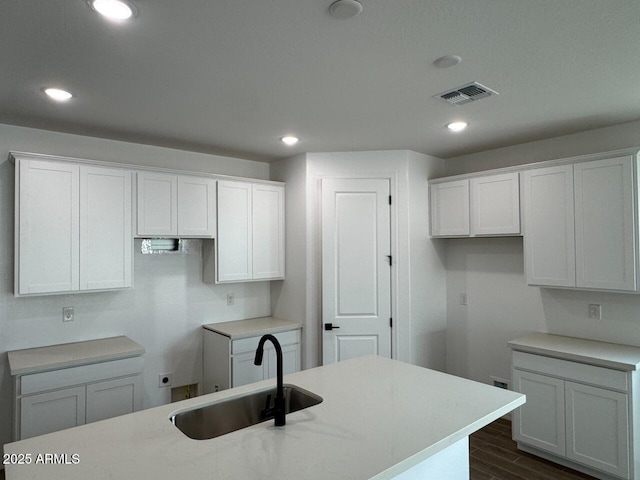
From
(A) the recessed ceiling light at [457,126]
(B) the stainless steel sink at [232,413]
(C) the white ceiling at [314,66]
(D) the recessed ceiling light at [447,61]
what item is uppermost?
(A) the recessed ceiling light at [457,126]

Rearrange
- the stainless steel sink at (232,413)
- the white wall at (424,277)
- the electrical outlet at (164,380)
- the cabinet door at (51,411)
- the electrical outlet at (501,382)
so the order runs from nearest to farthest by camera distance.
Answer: the stainless steel sink at (232,413) < the cabinet door at (51,411) < the electrical outlet at (164,380) < the electrical outlet at (501,382) < the white wall at (424,277)

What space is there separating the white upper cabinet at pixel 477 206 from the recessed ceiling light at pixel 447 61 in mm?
1765

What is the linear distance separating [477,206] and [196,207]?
2.59 metres

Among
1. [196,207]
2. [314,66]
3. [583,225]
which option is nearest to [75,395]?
[196,207]

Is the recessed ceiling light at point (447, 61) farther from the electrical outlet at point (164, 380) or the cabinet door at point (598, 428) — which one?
the electrical outlet at point (164, 380)

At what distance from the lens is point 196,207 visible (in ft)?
11.8

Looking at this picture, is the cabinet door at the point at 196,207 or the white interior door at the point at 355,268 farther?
the white interior door at the point at 355,268

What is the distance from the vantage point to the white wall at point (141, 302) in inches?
118

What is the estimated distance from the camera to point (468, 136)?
11.3 feet

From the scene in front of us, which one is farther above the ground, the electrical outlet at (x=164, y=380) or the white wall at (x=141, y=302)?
the white wall at (x=141, y=302)

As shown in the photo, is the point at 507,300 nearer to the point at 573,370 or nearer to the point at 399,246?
the point at 573,370

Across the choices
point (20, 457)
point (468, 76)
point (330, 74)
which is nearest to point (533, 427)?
point (468, 76)

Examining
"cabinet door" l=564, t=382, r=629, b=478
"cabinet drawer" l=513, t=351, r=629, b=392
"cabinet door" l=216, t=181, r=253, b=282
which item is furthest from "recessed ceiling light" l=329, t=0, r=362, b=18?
"cabinet door" l=564, t=382, r=629, b=478

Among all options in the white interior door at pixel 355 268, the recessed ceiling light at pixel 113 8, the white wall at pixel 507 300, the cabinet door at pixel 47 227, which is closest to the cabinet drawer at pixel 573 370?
the white wall at pixel 507 300
